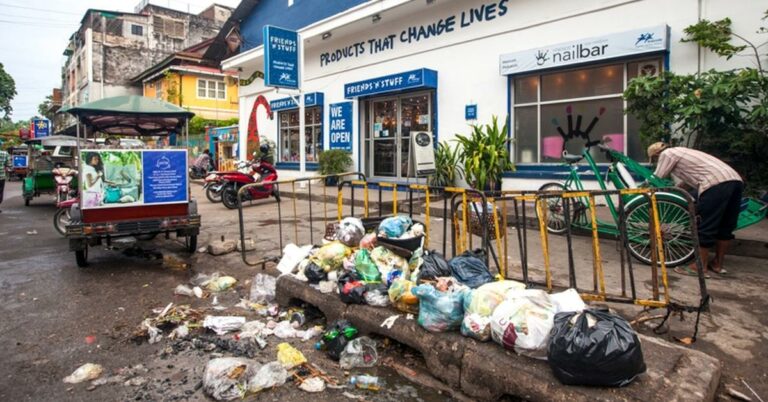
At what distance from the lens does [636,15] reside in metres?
8.26

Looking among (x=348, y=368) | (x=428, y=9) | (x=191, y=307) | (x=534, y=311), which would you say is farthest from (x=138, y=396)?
(x=428, y=9)

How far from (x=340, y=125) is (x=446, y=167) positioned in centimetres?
491

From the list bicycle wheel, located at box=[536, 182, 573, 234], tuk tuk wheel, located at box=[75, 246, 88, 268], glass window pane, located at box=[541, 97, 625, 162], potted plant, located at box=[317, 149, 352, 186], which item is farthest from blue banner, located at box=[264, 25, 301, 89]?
bicycle wheel, located at box=[536, 182, 573, 234]

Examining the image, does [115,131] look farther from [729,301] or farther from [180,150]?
[729,301]

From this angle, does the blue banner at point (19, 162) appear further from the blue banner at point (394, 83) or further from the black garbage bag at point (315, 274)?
the black garbage bag at point (315, 274)

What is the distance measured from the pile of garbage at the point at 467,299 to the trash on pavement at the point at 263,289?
33 centimetres

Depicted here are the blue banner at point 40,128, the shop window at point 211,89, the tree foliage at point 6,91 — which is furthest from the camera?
the tree foliage at point 6,91

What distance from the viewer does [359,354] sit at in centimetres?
342

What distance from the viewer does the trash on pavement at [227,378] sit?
2.92 meters

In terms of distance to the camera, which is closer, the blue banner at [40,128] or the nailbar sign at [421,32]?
the nailbar sign at [421,32]

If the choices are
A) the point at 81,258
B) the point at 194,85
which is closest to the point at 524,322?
the point at 81,258

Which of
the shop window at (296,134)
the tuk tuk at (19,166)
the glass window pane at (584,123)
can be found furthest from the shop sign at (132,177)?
the tuk tuk at (19,166)

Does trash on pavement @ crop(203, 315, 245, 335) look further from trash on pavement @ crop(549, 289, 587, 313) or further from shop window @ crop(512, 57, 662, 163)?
shop window @ crop(512, 57, 662, 163)

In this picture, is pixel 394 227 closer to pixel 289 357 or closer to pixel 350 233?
pixel 350 233
